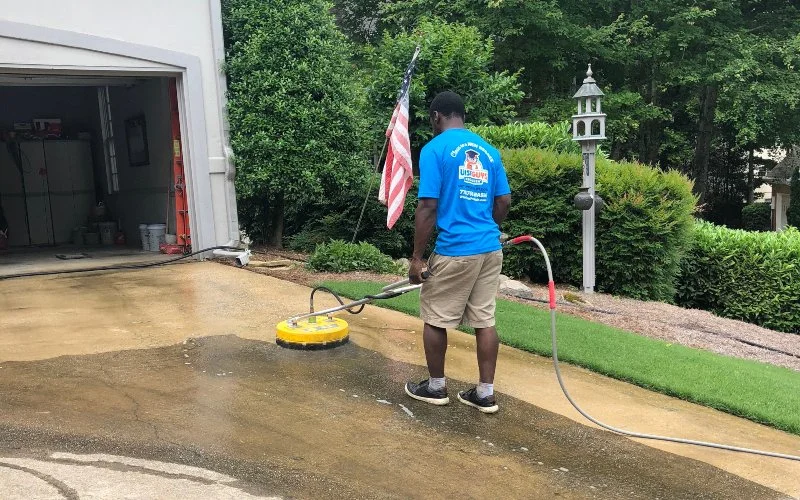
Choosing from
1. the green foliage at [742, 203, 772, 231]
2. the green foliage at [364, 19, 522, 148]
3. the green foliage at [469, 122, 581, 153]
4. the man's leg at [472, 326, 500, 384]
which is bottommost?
the green foliage at [742, 203, 772, 231]

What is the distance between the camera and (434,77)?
11492 millimetres

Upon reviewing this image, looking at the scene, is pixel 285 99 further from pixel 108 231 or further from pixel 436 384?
pixel 436 384

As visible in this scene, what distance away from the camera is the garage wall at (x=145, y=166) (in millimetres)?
11859

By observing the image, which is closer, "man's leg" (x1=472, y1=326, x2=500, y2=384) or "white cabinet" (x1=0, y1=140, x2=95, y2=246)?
"man's leg" (x1=472, y1=326, x2=500, y2=384)

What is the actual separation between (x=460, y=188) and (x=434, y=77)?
25.0ft

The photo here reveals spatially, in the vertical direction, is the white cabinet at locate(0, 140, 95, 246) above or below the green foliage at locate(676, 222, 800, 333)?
above

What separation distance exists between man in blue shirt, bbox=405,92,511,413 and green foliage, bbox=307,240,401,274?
491cm

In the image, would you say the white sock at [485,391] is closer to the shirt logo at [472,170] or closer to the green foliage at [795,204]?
the shirt logo at [472,170]

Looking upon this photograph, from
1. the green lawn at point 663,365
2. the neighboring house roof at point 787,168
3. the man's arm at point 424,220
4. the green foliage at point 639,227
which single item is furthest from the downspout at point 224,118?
the neighboring house roof at point 787,168

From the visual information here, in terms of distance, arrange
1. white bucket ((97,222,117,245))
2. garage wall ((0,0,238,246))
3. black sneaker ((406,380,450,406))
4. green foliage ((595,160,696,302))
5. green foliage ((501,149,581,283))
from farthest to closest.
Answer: white bucket ((97,222,117,245)) → green foliage ((501,149,581,283)) → green foliage ((595,160,696,302)) → garage wall ((0,0,238,246)) → black sneaker ((406,380,450,406))

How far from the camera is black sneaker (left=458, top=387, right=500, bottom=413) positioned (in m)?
4.50

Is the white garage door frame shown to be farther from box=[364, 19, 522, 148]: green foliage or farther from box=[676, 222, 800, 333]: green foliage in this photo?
box=[676, 222, 800, 333]: green foliage

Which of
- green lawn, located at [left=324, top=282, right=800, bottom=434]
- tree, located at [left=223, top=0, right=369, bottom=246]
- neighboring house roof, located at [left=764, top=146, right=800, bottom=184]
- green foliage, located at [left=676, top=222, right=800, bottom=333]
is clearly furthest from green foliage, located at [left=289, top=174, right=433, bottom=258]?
neighboring house roof, located at [left=764, top=146, right=800, bottom=184]

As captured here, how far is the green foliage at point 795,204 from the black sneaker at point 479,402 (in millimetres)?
19758
